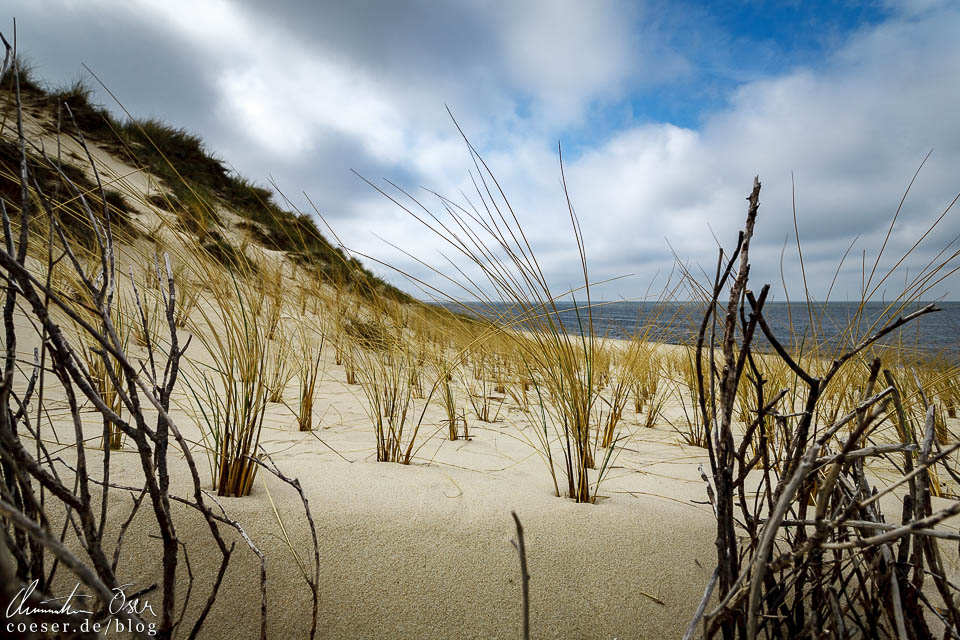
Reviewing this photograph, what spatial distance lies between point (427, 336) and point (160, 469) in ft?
6.97

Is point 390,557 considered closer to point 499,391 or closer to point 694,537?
point 694,537

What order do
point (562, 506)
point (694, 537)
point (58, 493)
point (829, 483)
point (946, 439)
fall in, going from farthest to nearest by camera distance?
point (946, 439)
point (562, 506)
point (694, 537)
point (829, 483)
point (58, 493)

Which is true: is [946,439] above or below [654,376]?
below

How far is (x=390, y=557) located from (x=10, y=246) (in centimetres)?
82

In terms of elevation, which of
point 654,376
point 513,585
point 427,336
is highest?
point 427,336

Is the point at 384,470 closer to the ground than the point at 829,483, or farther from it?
closer to the ground

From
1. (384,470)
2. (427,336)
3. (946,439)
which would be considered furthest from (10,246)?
(946,439)

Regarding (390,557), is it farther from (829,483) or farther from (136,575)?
(829,483)

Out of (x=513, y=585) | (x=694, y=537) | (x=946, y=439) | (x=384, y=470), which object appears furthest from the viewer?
(x=946, y=439)

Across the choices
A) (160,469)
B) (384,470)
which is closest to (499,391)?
(384,470)

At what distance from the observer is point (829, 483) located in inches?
21.4

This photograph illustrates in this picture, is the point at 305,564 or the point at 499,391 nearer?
the point at 305,564

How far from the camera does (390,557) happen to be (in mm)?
955

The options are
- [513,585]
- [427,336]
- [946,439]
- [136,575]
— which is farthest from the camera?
[427,336]
